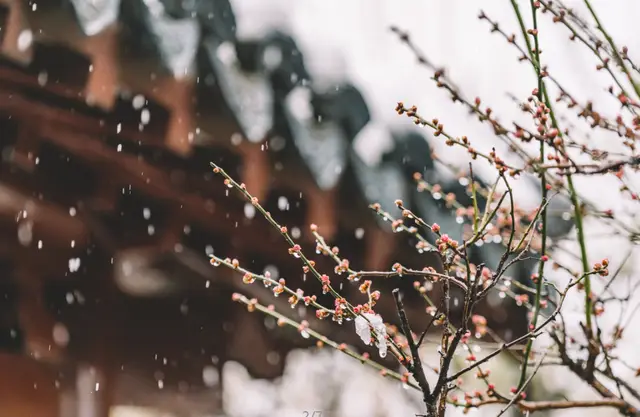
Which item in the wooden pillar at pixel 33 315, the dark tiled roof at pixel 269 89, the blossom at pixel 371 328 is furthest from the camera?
the wooden pillar at pixel 33 315

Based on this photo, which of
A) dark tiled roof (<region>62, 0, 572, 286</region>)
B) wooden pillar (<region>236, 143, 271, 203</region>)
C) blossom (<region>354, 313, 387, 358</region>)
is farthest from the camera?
wooden pillar (<region>236, 143, 271, 203</region>)

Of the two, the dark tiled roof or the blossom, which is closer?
the blossom

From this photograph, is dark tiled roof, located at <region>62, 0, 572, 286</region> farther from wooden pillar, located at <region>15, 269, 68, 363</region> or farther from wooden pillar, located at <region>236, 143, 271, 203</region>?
wooden pillar, located at <region>15, 269, 68, 363</region>

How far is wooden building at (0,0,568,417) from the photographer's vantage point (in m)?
1.98

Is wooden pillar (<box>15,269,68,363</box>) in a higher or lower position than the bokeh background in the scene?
lower

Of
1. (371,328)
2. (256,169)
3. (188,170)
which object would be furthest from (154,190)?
(371,328)

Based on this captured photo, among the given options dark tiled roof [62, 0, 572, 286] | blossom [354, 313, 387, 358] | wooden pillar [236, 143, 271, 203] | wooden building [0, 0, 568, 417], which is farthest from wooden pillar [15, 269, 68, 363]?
blossom [354, 313, 387, 358]

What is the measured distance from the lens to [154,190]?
2615mm

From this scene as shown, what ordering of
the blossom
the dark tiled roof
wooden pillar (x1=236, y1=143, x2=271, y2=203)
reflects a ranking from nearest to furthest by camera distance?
the blossom, the dark tiled roof, wooden pillar (x1=236, y1=143, x2=271, y2=203)

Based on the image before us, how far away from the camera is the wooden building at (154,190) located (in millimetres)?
1981

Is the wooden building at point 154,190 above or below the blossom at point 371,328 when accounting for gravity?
above

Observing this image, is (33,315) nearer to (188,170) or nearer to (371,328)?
(188,170)

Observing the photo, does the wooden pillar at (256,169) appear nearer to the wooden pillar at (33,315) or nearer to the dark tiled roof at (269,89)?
the dark tiled roof at (269,89)

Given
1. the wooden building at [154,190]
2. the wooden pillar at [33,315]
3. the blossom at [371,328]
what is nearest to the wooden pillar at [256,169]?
the wooden building at [154,190]
